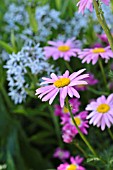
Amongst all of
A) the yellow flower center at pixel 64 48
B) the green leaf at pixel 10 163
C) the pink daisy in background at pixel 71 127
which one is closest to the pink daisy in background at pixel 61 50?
the yellow flower center at pixel 64 48

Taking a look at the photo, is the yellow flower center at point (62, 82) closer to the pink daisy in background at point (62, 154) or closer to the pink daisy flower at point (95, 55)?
the pink daisy flower at point (95, 55)

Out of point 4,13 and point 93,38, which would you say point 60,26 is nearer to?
point 93,38

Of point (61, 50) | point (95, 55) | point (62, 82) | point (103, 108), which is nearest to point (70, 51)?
point (61, 50)

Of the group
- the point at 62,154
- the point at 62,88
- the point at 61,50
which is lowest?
the point at 62,154

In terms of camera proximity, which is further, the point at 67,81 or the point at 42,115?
the point at 42,115

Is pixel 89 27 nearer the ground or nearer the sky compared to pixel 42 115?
nearer the sky

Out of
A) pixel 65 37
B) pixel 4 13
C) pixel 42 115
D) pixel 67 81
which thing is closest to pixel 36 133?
pixel 42 115

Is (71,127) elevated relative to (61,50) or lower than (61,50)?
lower

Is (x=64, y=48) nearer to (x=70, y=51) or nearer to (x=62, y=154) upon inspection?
(x=70, y=51)

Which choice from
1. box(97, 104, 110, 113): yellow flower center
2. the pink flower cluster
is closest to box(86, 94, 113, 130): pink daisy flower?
box(97, 104, 110, 113): yellow flower center
